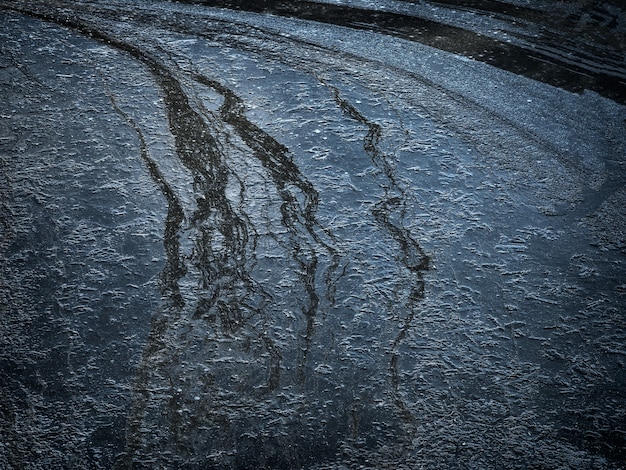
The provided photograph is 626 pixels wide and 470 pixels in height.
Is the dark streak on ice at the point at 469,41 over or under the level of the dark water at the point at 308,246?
over

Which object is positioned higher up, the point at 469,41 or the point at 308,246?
the point at 469,41

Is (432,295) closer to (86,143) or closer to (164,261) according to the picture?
(164,261)

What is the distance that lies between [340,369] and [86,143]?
53.2 inches

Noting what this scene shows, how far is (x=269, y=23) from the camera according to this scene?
3590mm

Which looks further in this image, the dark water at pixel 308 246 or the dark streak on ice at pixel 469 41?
the dark streak on ice at pixel 469 41

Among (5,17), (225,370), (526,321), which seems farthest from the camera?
(5,17)

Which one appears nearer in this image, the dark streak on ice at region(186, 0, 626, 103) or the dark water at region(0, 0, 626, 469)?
the dark water at region(0, 0, 626, 469)

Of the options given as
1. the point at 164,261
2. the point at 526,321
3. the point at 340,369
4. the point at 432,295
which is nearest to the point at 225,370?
the point at 340,369

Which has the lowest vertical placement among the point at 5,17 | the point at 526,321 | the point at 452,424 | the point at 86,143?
the point at 452,424

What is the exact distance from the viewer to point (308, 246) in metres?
2.25

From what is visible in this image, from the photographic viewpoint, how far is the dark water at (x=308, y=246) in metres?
1.73

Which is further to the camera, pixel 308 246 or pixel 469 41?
pixel 469 41

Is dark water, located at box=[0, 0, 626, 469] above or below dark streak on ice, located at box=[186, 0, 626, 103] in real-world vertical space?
below

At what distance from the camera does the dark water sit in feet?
5.69
